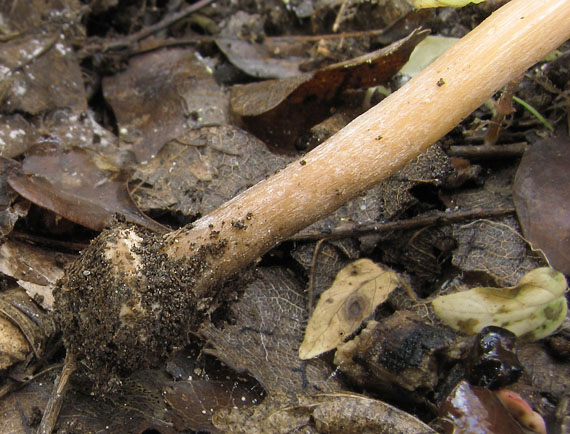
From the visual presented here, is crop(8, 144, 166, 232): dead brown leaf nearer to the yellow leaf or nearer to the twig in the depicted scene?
the twig

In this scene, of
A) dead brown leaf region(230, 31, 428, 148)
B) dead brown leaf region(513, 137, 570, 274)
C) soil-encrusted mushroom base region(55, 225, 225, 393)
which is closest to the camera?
soil-encrusted mushroom base region(55, 225, 225, 393)

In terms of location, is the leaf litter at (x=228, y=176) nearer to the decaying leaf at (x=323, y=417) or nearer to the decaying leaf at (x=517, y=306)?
the decaying leaf at (x=323, y=417)

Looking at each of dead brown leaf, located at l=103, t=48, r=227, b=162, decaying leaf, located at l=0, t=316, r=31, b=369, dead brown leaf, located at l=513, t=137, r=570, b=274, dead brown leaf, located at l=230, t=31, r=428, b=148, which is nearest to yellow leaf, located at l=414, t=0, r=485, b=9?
dead brown leaf, located at l=230, t=31, r=428, b=148

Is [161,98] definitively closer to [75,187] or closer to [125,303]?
[75,187]

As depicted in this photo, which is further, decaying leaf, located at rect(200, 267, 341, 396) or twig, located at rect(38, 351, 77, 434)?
decaying leaf, located at rect(200, 267, 341, 396)

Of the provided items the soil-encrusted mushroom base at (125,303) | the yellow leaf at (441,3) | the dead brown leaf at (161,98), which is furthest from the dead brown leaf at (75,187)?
the yellow leaf at (441,3)

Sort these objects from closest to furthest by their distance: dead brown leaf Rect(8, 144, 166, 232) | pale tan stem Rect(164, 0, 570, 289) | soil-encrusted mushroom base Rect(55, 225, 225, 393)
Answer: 1. soil-encrusted mushroom base Rect(55, 225, 225, 393)
2. pale tan stem Rect(164, 0, 570, 289)
3. dead brown leaf Rect(8, 144, 166, 232)
